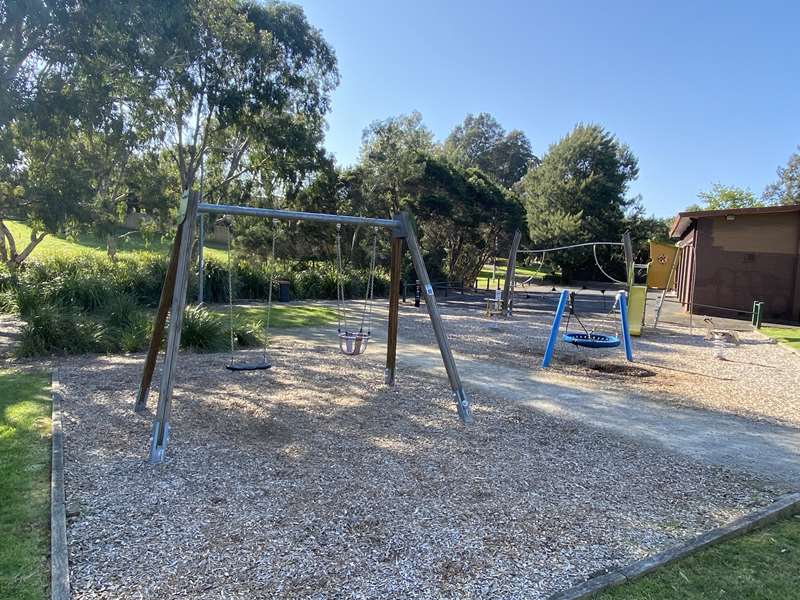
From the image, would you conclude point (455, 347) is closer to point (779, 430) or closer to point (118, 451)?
point (779, 430)

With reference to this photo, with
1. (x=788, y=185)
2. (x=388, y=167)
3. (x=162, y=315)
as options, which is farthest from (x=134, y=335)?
(x=788, y=185)

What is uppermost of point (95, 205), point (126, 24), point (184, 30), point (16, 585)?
point (184, 30)

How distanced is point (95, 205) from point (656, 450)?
1135 cm

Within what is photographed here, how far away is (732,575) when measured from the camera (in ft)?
9.09

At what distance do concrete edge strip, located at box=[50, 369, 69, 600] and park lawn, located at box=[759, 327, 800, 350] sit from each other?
1297 cm

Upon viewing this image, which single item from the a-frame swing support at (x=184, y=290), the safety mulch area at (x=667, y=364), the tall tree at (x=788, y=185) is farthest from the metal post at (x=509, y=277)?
the tall tree at (x=788, y=185)

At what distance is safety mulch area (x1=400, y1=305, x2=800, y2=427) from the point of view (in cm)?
683

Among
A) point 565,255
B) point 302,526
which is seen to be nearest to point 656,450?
point 302,526

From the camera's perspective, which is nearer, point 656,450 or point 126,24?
point 656,450

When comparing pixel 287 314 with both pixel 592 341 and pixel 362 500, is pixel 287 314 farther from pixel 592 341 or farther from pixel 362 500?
pixel 362 500

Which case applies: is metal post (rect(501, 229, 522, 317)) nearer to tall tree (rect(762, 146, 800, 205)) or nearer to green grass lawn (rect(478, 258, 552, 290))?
green grass lawn (rect(478, 258, 552, 290))

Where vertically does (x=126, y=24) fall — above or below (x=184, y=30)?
below

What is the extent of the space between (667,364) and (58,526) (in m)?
8.92

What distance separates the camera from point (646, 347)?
36.2ft
